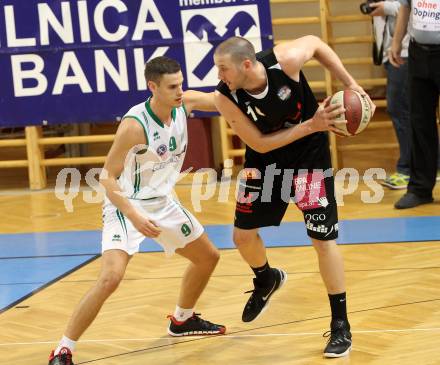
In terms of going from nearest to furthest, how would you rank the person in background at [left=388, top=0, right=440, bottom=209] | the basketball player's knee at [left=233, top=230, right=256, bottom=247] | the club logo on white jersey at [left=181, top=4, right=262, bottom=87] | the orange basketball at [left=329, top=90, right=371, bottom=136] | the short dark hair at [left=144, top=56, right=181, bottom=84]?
the orange basketball at [left=329, top=90, right=371, bottom=136] < the short dark hair at [left=144, top=56, right=181, bottom=84] < the basketball player's knee at [left=233, top=230, right=256, bottom=247] < the person in background at [left=388, top=0, right=440, bottom=209] < the club logo on white jersey at [left=181, top=4, right=262, bottom=87]

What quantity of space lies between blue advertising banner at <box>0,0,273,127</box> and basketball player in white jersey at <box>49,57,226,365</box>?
14.6 ft

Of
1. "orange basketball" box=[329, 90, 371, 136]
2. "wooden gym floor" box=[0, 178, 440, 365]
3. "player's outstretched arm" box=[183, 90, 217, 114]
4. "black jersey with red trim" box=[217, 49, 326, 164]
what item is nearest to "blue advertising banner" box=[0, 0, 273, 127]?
"wooden gym floor" box=[0, 178, 440, 365]

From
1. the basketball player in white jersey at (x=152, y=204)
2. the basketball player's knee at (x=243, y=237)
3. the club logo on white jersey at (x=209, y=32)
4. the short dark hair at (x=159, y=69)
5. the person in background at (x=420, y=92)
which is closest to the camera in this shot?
the basketball player in white jersey at (x=152, y=204)

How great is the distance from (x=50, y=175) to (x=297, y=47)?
676 centimetres

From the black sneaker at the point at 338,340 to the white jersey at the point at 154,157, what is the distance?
3.96ft

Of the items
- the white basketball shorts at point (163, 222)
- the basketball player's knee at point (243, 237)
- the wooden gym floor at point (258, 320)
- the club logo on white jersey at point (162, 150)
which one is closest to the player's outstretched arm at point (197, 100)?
the club logo on white jersey at point (162, 150)

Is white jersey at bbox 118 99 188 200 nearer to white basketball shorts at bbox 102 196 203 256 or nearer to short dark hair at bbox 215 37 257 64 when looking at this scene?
white basketball shorts at bbox 102 196 203 256

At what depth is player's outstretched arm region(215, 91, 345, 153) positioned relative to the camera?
525 cm

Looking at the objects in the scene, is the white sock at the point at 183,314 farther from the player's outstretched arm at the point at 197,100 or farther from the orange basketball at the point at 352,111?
the orange basketball at the point at 352,111

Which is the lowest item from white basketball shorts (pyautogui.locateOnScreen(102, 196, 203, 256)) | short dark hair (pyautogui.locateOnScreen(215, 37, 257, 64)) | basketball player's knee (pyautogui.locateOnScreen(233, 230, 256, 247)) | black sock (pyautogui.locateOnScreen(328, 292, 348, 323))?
black sock (pyautogui.locateOnScreen(328, 292, 348, 323))

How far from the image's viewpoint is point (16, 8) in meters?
10.6

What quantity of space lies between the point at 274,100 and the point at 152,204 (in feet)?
3.06

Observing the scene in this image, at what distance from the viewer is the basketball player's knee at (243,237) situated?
19.3 feet

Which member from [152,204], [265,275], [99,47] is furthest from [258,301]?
[99,47]
